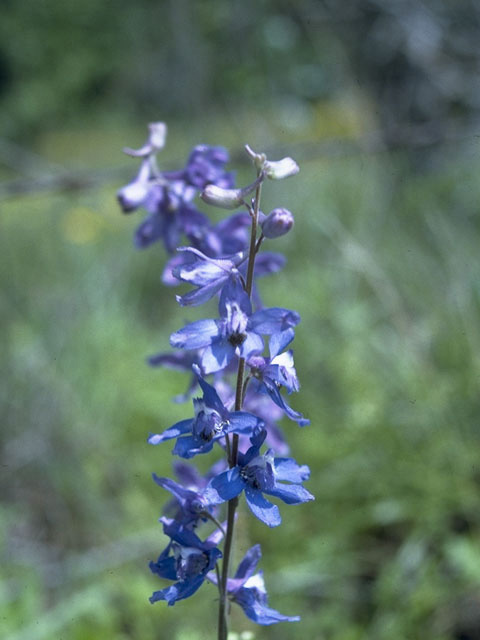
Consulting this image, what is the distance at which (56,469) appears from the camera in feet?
8.88

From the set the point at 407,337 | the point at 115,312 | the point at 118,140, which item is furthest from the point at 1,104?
the point at 407,337

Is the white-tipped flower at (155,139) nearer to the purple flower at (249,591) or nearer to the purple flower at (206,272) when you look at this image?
the purple flower at (206,272)

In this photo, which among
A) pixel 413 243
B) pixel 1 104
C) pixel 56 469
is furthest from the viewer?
pixel 1 104

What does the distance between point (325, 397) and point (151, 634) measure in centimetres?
111

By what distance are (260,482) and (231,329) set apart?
8.0 inches

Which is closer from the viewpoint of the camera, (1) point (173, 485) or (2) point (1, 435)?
(1) point (173, 485)

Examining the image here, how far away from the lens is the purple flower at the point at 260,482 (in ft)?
2.82

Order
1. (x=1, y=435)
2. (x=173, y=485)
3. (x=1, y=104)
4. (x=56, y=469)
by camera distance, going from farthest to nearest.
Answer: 1. (x=1, y=104)
2. (x=1, y=435)
3. (x=56, y=469)
4. (x=173, y=485)

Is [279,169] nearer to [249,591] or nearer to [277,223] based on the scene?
[277,223]

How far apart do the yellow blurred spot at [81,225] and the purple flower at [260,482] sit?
4994mm

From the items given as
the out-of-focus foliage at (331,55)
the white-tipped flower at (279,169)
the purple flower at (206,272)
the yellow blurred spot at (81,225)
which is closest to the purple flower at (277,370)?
the purple flower at (206,272)

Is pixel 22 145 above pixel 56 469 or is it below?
above

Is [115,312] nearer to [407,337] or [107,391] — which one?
[107,391]

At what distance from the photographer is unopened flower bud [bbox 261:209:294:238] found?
89 centimetres
